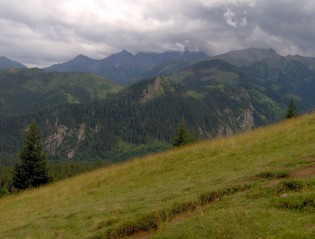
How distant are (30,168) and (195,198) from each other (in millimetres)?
42805

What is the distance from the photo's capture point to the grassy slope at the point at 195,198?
12.7 metres

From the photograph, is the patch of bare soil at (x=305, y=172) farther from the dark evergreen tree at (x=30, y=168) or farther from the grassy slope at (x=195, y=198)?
the dark evergreen tree at (x=30, y=168)

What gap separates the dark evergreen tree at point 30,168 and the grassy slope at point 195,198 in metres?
18.7

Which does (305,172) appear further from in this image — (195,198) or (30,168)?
(30,168)

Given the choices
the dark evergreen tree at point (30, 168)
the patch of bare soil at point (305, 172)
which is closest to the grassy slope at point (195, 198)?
the patch of bare soil at point (305, 172)

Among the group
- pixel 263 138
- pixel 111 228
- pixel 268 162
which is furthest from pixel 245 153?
pixel 111 228

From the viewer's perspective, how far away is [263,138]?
99.0 ft

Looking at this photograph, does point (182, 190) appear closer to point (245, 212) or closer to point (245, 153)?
point (245, 212)

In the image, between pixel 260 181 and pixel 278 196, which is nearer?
pixel 278 196

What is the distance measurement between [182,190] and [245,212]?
7.18m

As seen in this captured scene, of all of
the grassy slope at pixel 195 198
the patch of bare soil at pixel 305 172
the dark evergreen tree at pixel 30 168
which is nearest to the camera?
the grassy slope at pixel 195 198

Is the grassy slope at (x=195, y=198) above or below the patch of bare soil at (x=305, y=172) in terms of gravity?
below

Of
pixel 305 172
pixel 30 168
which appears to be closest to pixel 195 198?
pixel 305 172

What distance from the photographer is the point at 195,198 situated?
1692cm
